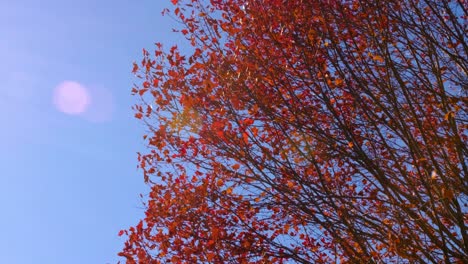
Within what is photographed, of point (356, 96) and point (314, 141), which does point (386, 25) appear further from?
point (314, 141)

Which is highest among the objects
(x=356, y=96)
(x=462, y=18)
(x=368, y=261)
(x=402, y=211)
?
(x=462, y=18)

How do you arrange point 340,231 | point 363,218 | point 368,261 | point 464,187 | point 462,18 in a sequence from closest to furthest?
point 368,261 < point 464,187 < point 363,218 < point 340,231 < point 462,18

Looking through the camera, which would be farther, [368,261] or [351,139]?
[351,139]

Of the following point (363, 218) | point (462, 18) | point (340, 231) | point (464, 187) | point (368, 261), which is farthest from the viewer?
point (462, 18)

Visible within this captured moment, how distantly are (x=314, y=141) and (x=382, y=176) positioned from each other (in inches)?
58.7

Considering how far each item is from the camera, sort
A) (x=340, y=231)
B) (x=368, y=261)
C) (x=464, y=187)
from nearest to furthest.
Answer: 1. (x=368, y=261)
2. (x=464, y=187)
3. (x=340, y=231)

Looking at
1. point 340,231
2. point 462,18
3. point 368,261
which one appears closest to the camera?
point 368,261

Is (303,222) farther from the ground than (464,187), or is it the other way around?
(303,222)

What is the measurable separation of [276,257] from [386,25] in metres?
3.87

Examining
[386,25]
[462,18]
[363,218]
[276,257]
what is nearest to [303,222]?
[276,257]

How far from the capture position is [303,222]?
670cm

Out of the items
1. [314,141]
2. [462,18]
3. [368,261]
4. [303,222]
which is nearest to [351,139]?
[314,141]

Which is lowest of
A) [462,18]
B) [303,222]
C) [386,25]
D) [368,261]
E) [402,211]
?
Answer: [368,261]

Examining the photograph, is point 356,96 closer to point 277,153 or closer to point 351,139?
point 351,139
